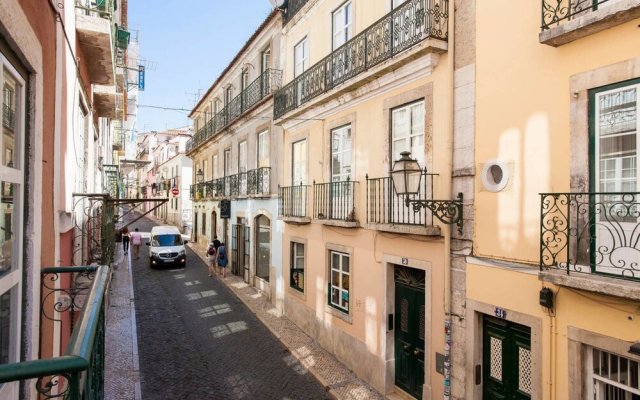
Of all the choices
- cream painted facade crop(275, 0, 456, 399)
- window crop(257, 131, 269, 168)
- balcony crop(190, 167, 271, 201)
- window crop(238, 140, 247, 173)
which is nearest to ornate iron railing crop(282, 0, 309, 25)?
cream painted facade crop(275, 0, 456, 399)

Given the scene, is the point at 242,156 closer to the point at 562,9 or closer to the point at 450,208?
the point at 450,208

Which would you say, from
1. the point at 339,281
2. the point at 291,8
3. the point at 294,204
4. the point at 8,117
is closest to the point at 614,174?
the point at 8,117

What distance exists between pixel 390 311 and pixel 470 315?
2.30m

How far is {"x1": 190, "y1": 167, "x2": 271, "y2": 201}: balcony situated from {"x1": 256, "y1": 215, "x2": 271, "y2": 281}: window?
3.59 feet

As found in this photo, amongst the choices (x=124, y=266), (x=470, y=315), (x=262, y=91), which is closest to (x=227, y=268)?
Answer: (x=124, y=266)

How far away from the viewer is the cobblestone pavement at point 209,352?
873 centimetres

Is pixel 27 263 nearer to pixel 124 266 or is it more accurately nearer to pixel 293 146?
pixel 293 146

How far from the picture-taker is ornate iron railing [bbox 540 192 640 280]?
470 cm

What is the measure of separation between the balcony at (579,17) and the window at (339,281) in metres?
6.36

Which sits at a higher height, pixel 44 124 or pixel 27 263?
pixel 44 124

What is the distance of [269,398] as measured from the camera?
8383 mm

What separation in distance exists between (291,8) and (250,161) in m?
6.20

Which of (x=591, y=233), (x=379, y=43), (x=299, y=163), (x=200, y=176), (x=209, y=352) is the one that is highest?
(x=379, y=43)

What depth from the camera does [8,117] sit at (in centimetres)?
287
